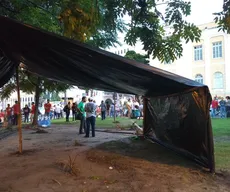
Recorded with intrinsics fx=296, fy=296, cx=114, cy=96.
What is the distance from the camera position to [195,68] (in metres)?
38.6

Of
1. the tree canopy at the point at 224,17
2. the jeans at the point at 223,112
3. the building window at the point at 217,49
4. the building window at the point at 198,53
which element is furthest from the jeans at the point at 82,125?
the building window at the point at 198,53

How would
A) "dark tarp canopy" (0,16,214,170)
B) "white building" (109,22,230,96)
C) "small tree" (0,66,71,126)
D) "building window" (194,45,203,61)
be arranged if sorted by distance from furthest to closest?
"building window" (194,45,203,61), "white building" (109,22,230,96), "small tree" (0,66,71,126), "dark tarp canopy" (0,16,214,170)

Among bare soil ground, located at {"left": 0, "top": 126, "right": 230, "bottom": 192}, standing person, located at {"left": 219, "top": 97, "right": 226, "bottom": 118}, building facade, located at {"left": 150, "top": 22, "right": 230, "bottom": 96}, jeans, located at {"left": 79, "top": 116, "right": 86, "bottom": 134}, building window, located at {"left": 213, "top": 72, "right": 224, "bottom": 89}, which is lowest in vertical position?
bare soil ground, located at {"left": 0, "top": 126, "right": 230, "bottom": 192}

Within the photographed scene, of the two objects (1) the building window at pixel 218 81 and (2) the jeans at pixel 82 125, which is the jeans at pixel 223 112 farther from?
(1) the building window at pixel 218 81

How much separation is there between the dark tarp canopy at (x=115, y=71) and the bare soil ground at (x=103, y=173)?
1.82 feet

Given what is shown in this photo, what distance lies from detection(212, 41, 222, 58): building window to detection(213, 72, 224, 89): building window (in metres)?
2.23

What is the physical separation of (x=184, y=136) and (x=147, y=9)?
3.56 m

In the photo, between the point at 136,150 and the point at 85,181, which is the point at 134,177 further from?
the point at 136,150

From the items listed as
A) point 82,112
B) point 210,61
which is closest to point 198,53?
point 210,61

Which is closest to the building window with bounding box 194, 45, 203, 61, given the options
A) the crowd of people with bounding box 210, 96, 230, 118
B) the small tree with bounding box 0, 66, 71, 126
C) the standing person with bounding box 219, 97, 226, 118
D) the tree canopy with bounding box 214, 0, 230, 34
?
the crowd of people with bounding box 210, 96, 230, 118

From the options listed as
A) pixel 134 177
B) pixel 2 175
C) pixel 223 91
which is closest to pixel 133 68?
pixel 134 177

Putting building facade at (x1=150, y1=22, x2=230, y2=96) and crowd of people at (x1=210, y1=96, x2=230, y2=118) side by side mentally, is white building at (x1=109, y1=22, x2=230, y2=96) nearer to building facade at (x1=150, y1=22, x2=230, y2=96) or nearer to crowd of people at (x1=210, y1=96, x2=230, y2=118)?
building facade at (x1=150, y1=22, x2=230, y2=96)

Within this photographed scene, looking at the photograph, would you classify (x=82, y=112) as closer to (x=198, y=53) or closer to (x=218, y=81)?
(x=218, y=81)

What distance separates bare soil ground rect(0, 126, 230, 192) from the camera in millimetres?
5121
